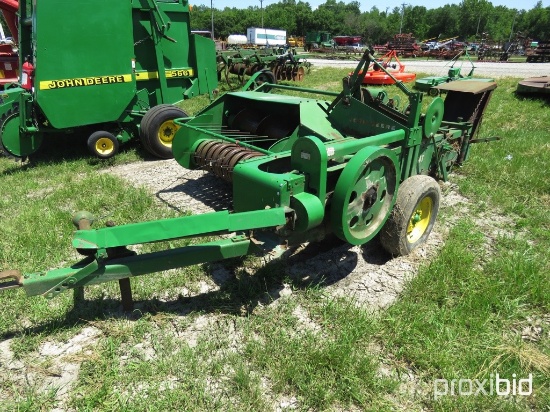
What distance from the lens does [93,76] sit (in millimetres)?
5961

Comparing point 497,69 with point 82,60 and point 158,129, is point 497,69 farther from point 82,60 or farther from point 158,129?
point 82,60

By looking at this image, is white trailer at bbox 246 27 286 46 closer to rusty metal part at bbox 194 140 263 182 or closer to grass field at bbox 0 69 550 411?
rusty metal part at bbox 194 140 263 182

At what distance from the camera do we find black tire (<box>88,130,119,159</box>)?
623cm

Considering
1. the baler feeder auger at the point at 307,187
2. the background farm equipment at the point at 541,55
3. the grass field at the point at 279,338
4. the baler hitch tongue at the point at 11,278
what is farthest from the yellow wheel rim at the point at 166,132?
the background farm equipment at the point at 541,55

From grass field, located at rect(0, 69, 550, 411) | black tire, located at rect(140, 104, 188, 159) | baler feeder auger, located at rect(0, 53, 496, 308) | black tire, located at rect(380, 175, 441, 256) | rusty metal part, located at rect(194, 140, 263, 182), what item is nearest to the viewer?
grass field, located at rect(0, 69, 550, 411)

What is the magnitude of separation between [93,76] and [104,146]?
102 centimetres

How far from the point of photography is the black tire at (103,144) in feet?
20.5

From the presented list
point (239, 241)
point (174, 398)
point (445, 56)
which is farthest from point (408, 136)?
→ point (445, 56)

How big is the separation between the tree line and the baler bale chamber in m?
55.8

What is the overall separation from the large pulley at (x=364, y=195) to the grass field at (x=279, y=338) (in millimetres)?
542

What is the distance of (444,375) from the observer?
2.46 meters

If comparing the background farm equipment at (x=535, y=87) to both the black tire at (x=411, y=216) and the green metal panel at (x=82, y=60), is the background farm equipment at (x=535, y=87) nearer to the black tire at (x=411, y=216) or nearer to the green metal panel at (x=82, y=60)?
the black tire at (x=411, y=216)

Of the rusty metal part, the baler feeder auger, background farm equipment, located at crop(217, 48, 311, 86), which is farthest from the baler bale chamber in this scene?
background farm equipment, located at crop(217, 48, 311, 86)

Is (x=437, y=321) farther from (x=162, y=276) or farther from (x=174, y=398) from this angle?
(x=162, y=276)
